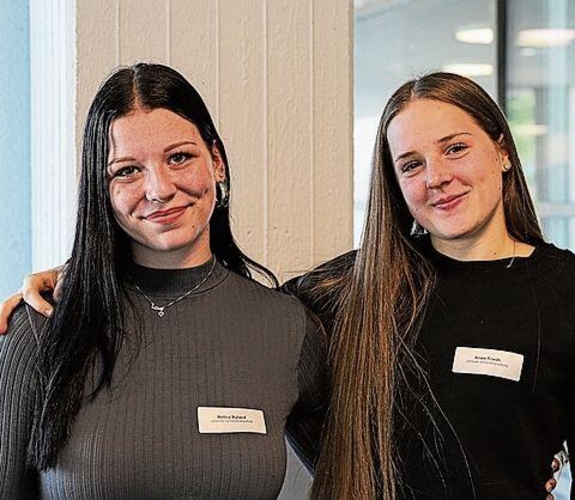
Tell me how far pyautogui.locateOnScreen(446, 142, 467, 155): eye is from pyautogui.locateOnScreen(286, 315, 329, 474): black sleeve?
0.37m

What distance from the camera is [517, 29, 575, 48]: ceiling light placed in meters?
4.57

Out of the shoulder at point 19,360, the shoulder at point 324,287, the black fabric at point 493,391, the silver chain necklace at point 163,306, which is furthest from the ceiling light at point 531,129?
the shoulder at point 19,360

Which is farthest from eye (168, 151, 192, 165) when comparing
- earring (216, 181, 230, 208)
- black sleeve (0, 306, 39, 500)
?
black sleeve (0, 306, 39, 500)

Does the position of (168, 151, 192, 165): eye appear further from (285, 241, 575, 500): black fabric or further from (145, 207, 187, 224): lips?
(285, 241, 575, 500): black fabric

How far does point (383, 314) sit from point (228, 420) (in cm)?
36

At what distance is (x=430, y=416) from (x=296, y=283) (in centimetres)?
39

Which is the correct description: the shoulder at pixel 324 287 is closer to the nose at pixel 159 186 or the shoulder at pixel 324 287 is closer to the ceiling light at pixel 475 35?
the nose at pixel 159 186

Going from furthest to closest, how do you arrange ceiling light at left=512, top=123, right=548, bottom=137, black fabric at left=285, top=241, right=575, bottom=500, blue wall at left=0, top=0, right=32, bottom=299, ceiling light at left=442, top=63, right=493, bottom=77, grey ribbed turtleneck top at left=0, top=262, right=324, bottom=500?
1. ceiling light at left=442, top=63, right=493, bottom=77
2. ceiling light at left=512, top=123, right=548, bottom=137
3. blue wall at left=0, top=0, right=32, bottom=299
4. black fabric at left=285, top=241, right=575, bottom=500
5. grey ribbed turtleneck top at left=0, top=262, right=324, bottom=500

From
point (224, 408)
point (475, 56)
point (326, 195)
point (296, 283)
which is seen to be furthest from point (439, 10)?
point (224, 408)

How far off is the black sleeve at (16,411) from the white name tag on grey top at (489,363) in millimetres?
675

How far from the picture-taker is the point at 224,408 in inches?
63.0

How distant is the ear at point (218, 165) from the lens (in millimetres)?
1677

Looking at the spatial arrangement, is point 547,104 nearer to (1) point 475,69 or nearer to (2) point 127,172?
(1) point 475,69

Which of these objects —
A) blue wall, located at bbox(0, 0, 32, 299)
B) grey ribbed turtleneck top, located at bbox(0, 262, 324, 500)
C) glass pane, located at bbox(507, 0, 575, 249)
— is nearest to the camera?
grey ribbed turtleneck top, located at bbox(0, 262, 324, 500)
